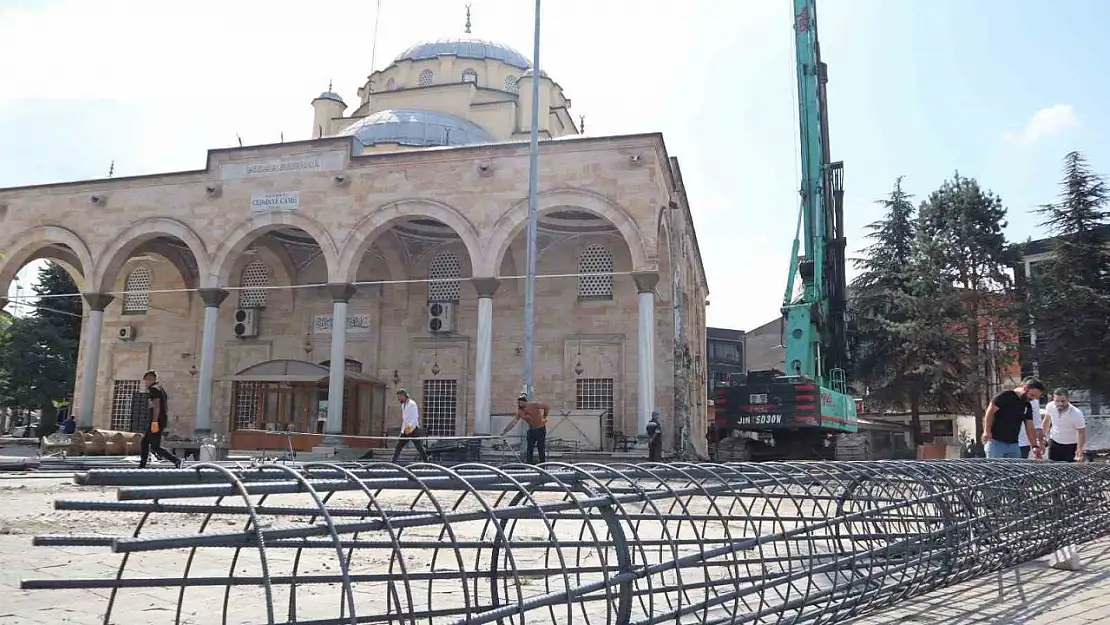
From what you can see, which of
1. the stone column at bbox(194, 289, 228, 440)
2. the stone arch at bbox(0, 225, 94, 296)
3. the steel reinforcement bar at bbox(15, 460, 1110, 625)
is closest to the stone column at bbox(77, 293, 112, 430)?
the stone arch at bbox(0, 225, 94, 296)

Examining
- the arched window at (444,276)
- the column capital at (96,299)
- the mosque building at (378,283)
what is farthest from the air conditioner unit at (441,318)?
the column capital at (96,299)

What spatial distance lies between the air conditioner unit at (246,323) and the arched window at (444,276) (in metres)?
5.37

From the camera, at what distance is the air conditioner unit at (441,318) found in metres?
22.8

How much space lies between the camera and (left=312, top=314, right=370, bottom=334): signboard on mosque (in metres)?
23.8

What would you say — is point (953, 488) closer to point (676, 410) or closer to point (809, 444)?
point (809, 444)

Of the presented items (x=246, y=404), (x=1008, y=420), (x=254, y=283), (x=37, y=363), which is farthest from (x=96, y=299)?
(x=1008, y=420)

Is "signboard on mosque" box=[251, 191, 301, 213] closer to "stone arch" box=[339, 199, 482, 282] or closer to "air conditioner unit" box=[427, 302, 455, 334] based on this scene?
"stone arch" box=[339, 199, 482, 282]

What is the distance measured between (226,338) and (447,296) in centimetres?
706

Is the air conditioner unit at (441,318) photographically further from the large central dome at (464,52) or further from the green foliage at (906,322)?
the green foliage at (906,322)

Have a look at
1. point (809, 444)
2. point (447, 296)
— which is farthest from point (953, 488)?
point (447, 296)

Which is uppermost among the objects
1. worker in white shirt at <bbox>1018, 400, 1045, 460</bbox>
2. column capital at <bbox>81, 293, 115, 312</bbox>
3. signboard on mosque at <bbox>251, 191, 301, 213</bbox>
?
signboard on mosque at <bbox>251, 191, 301, 213</bbox>

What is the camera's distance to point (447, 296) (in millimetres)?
23484

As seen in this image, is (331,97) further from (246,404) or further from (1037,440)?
(1037,440)

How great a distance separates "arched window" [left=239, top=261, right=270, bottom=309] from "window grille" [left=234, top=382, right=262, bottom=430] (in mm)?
2471
